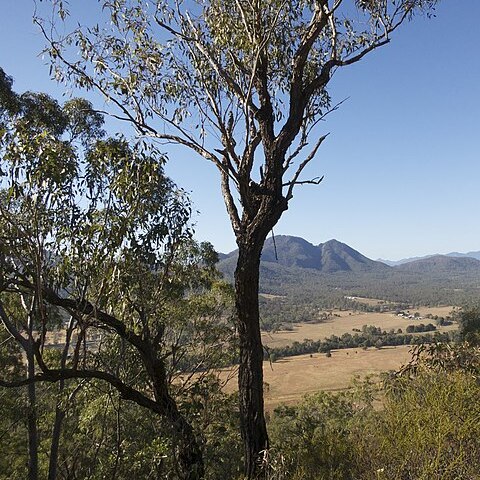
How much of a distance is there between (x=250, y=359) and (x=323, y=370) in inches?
1465

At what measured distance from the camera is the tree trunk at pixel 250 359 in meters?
3.35

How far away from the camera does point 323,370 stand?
38438 mm

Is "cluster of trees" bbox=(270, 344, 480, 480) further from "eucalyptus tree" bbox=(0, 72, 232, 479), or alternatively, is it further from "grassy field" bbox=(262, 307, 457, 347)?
"grassy field" bbox=(262, 307, 457, 347)

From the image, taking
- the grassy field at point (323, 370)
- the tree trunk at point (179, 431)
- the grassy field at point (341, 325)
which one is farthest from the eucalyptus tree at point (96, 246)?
the grassy field at point (341, 325)

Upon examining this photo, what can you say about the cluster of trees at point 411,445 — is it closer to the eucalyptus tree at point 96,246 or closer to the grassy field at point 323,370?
the eucalyptus tree at point 96,246

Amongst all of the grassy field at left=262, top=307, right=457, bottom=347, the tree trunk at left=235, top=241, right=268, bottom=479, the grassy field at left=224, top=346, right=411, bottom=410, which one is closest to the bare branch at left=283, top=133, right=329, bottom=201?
the tree trunk at left=235, top=241, right=268, bottom=479

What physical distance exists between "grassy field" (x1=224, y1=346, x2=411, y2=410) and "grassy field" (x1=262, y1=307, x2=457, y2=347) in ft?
31.6

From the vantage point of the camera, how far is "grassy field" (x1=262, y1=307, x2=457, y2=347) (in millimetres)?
60438

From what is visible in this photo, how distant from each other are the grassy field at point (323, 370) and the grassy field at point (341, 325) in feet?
31.6

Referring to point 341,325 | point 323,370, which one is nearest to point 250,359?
point 323,370

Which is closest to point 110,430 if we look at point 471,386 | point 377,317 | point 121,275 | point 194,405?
point 194,405

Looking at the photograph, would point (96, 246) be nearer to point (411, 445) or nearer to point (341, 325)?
point (411, 445)

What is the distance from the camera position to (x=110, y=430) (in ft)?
23.6

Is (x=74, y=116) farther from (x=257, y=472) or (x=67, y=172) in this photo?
(x=257, y=472)
